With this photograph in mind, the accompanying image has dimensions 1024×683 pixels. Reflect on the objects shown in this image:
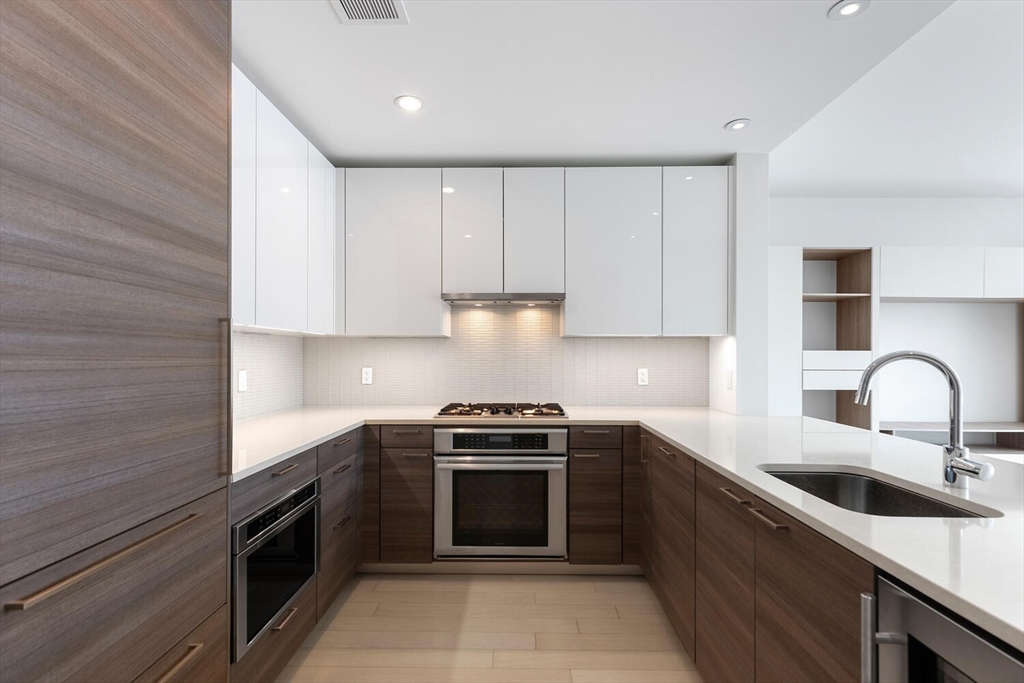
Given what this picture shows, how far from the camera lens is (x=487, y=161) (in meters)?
3.06

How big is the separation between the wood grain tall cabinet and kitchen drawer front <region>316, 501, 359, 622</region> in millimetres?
832

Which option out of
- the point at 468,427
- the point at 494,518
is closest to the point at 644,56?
the point at 468,427

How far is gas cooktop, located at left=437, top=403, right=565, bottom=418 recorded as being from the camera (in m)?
2.86

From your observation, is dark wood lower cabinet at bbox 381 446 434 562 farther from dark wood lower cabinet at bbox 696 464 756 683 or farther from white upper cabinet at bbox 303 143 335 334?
dark wood lower cabinet at bbox 696 464 756 683

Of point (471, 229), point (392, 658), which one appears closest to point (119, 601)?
point (392, 658)

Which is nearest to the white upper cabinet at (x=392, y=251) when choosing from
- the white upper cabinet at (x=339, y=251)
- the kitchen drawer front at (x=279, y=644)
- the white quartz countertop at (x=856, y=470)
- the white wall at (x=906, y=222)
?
the white upper cabinet at (x=339, y=251)

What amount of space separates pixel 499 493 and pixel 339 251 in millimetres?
1711

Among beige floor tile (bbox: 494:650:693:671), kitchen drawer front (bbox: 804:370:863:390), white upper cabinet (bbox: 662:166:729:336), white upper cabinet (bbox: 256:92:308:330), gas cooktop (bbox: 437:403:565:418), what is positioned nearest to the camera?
beige floor tile (bbox: 494:650:693:671)

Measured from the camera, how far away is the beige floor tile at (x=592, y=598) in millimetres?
2506

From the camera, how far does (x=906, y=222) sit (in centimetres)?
414

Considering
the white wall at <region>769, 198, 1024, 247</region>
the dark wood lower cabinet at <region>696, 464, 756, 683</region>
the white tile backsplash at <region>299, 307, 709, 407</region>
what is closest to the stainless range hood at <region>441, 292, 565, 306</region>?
the white tile backsplash at <region>299, 307, 709, 407</region>

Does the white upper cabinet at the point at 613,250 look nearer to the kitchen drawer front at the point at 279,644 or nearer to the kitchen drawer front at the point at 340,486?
the kitchen drawer front at the point at 340,486

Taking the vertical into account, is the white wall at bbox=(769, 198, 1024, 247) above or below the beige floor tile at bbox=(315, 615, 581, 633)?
above

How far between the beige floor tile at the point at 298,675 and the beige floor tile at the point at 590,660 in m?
0.72
